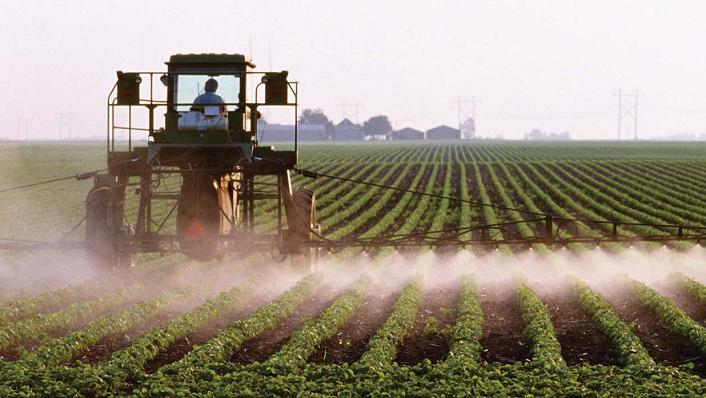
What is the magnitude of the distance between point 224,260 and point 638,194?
22479 millimetres

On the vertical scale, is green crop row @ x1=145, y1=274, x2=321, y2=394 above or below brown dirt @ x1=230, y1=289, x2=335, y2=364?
above

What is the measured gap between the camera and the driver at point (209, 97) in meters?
15.7

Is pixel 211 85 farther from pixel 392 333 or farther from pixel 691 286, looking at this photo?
pixel 691 286

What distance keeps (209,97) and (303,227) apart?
2506 millimetres

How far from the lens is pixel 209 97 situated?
1573 cm

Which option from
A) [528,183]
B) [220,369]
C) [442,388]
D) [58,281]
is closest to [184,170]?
[58,281]

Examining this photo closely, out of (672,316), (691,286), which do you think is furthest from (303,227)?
(691,286)

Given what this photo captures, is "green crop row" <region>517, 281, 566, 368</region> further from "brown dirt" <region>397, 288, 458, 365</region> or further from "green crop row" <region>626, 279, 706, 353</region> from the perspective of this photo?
"green crop row" <region>626, 279, 706, 353</region>

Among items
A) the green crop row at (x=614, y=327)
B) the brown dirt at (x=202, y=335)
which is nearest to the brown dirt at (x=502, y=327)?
the green crop row at (x=614, y=327)

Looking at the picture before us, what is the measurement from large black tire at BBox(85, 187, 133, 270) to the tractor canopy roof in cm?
231

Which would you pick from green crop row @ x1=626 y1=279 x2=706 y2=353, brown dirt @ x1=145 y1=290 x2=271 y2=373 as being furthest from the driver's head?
green crop row @ x1=626 y1=279 x2=706 y2=353

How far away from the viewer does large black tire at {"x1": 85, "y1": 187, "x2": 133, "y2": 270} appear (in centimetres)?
1509

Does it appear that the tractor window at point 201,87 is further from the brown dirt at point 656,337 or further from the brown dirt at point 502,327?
the brown dirt at point 656,337

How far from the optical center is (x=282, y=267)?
17.7m
